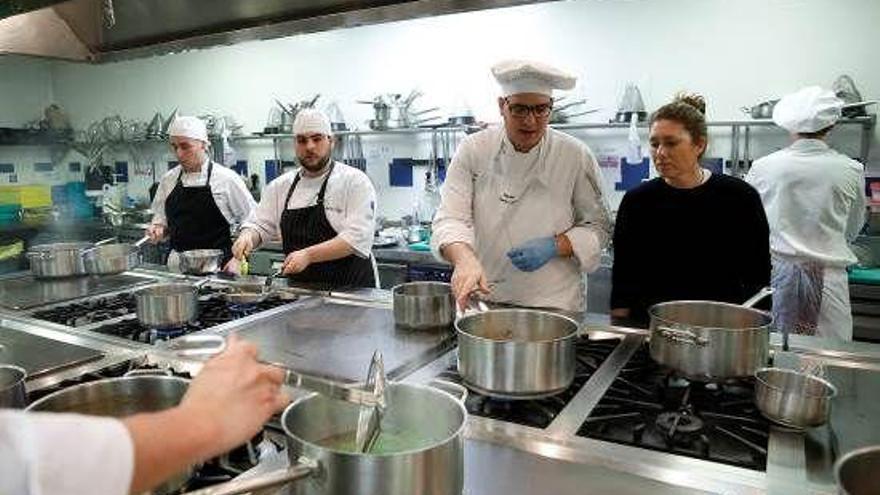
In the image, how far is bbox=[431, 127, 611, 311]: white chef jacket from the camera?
197cm

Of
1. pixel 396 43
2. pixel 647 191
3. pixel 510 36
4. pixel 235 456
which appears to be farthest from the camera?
pixel 396 43

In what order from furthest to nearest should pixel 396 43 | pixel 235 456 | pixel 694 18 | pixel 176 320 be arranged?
pixel 396 43, pixel 694 18, pixel 176 320, pixel 235 456

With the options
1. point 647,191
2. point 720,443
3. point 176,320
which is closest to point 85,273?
point 176,320

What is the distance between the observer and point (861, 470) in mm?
720

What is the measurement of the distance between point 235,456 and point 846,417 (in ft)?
3.39

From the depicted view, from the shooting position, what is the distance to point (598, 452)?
97 centimetres

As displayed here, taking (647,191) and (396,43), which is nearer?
(647,191)

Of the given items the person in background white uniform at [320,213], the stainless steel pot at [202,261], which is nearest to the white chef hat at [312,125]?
the person in background white uniform at [320,213]

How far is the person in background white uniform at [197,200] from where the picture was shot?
3.27m

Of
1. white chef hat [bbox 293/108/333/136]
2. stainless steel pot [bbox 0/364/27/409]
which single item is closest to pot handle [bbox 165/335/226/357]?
stainless steel pot [bbox 0/364/27/409]

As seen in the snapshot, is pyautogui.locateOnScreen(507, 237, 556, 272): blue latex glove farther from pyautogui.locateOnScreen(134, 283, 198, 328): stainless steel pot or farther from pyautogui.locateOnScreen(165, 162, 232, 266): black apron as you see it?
pyautogui.locateOnScreen(165, 162, 232, 266): black apron

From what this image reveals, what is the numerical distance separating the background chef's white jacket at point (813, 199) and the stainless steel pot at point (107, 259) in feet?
9.30

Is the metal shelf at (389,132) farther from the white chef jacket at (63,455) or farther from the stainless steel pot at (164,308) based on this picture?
the white chef jacket at (63,455)

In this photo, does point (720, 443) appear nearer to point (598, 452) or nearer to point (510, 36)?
point (598, 452)
